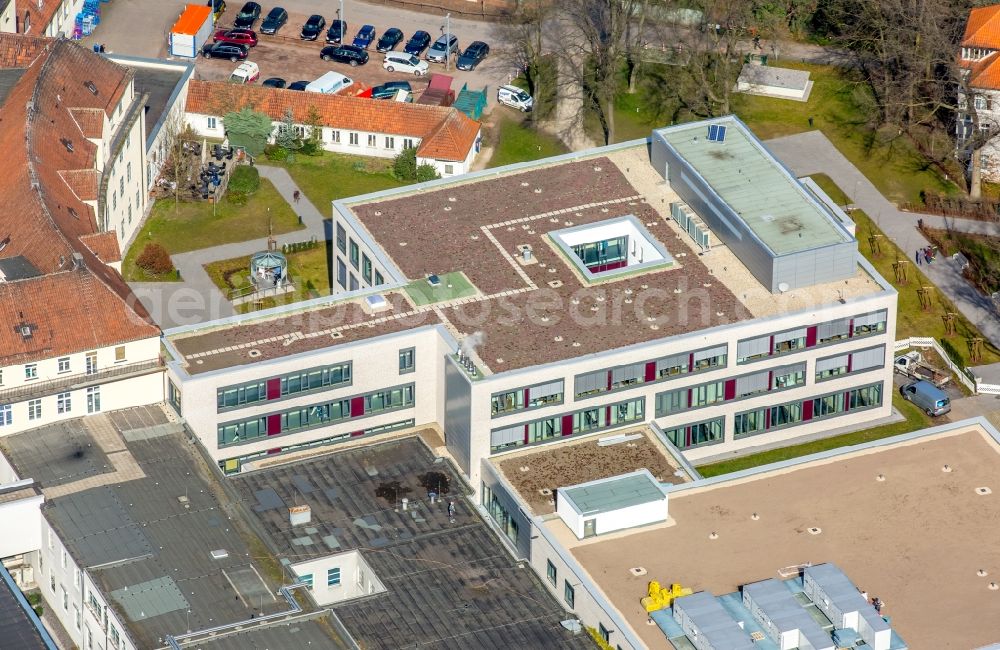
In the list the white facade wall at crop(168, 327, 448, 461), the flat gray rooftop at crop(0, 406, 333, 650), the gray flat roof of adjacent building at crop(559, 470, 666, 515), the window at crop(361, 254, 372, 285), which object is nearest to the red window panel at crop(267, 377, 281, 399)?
the white facade wall at crop(168, 327, 448, 461)

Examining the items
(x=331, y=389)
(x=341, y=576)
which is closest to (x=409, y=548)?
(x=341, y=576)

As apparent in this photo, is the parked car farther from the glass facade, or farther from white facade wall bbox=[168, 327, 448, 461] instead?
the glass facade

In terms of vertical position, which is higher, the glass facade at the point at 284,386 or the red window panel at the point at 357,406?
the glass facade at the point at 284,386

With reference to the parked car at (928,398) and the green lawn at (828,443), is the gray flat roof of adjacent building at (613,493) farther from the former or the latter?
the parked car at (928,398)

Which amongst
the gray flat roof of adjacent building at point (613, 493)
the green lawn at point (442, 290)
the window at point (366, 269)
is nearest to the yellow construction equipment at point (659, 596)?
the gray flat roof of adjacent building at point (613, 493)

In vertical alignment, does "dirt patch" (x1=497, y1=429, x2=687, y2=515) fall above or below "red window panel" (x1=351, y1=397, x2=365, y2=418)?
below

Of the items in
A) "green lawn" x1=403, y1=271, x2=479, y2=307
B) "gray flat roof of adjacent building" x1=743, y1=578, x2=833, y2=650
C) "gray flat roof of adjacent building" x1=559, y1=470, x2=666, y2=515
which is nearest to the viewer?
"gray flat roof of adjacent building" x1=743, y1=578, x2=833, y2=650

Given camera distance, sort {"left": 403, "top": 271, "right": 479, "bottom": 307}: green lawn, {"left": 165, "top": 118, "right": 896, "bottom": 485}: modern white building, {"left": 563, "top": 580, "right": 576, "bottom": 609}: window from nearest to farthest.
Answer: {"left": 563, "top": 580, "right": 576, "bottom": 609}: window < {"left": 165, "top": 118, "right": 896, "bottom": 485}: modern white building < {"left": 403, "top": 271, "right": 479, "bottom": 307}: green lawn
